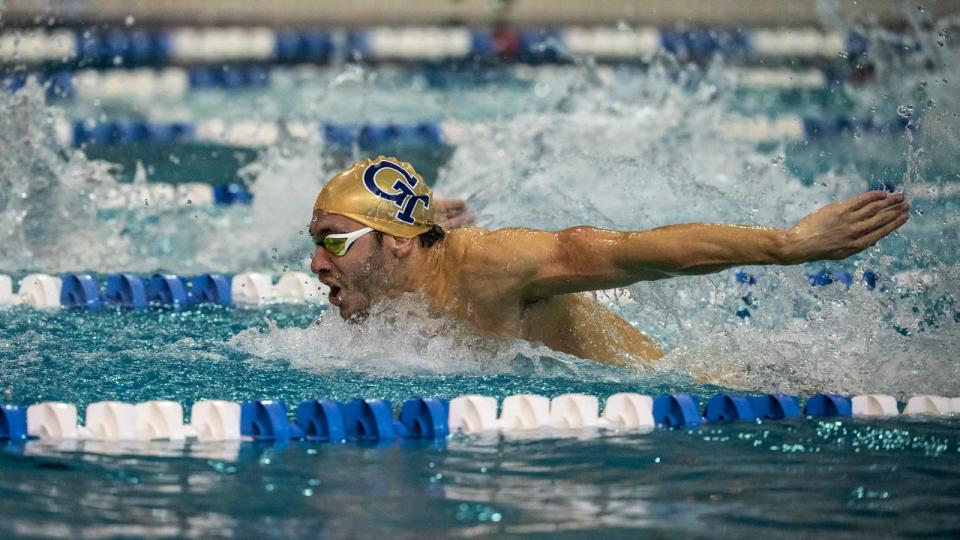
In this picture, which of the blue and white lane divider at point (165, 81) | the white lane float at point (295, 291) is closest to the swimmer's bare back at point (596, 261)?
the white lane float at point (295, 291)

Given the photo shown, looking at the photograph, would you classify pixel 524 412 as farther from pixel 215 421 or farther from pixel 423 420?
pixel 215 421

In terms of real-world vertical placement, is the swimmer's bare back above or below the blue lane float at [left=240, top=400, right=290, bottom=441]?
above

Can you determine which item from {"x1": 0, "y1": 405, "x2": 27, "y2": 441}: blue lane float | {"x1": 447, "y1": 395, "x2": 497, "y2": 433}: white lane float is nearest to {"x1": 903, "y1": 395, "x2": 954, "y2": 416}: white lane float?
{"x1": 447, "y1": 395, "x2": 497, "y2": 433}: white lane float

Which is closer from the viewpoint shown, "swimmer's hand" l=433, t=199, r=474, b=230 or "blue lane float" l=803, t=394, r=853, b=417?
"blue lane float" l=803, t=394, r=853, b=417

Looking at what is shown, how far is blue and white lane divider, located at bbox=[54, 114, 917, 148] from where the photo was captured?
7.55 metres

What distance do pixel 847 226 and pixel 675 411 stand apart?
606 millimetres

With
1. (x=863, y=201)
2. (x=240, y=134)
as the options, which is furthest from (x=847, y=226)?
(x=240, y=134)

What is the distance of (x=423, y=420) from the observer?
9.59 ft

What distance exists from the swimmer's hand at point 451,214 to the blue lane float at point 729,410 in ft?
4.74

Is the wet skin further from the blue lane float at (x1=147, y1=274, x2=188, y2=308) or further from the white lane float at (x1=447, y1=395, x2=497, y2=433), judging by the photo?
the blue lane float at (x1=147, y1=274, x2=188, y2=308)

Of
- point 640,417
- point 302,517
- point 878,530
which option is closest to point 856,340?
point 640,417

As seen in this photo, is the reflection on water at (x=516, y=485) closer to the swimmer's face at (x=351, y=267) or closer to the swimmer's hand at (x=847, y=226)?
the swimmer's hand at (x=847, y=226)

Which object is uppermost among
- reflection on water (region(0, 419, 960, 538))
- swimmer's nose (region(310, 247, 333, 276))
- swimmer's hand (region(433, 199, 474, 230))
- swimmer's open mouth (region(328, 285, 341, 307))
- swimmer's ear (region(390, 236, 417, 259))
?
swimmer's hand (region(433, 199, 474, 230))

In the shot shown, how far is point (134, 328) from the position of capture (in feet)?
13.6
